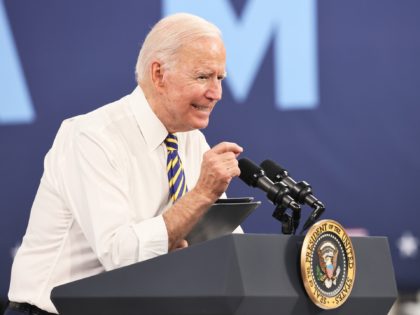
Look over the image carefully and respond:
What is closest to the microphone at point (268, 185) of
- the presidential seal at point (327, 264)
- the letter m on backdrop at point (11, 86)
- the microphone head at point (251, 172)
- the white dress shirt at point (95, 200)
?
the microphone head at point (251, 172)

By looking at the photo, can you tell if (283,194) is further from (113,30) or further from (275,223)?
(113,30)

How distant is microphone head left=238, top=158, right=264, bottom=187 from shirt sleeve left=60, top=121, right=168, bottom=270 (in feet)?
0.73

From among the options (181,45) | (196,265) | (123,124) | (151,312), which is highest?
(181,45)

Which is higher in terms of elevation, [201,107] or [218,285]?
[201,107]

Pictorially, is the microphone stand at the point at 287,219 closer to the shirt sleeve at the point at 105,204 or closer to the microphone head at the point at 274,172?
the microphone head at the point at 274,172

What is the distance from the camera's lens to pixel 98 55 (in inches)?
137

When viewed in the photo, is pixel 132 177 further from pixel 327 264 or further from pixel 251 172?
pixel 327 264

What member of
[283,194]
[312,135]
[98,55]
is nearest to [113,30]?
[98,55]

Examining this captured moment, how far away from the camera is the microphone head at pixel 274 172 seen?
1.84m

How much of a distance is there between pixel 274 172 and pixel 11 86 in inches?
76.2

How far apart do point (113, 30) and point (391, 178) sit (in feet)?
4.58

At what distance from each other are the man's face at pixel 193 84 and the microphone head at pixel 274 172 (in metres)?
0.31

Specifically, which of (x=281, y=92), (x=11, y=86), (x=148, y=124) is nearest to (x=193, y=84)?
(x=148, y=124)

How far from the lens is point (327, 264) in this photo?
160 cm
